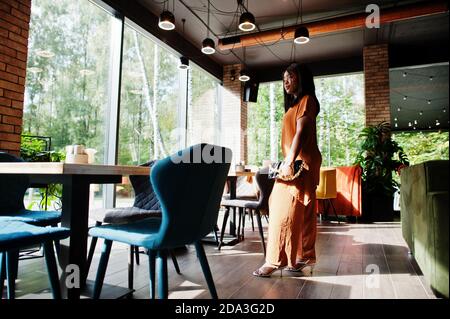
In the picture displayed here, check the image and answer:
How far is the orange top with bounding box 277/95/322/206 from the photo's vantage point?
2.16 m

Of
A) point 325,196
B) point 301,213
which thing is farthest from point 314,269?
point 325,196

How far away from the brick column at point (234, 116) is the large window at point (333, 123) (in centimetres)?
35

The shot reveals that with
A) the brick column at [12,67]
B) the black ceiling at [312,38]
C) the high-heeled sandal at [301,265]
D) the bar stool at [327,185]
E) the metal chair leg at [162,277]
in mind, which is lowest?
the high-heeled sandal at [301,265]

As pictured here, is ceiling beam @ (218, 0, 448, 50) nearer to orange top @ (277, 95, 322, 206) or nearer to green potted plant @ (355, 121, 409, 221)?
green potted plant @ (355, 121, 409, 221)

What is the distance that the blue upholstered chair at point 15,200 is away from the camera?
2.08 meters

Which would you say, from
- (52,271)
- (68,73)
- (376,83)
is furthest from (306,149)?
(376,83)

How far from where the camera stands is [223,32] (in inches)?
239

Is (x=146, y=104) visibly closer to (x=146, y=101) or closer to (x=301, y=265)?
(x=146, y=101)

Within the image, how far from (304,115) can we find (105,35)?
3607 millimetres

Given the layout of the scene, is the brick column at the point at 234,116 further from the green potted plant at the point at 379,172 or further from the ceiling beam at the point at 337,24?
the green potted plant at the point at 379,172

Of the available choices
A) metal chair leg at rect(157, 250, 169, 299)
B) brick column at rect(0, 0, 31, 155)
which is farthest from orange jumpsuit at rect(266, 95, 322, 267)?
brick column at rect(0, 0, 31, 155)

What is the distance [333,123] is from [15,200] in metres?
6.50

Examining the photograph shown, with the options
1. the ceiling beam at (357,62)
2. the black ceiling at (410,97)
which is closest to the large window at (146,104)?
the ceiling beam at (357,62)

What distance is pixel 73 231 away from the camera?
4.86 feet
